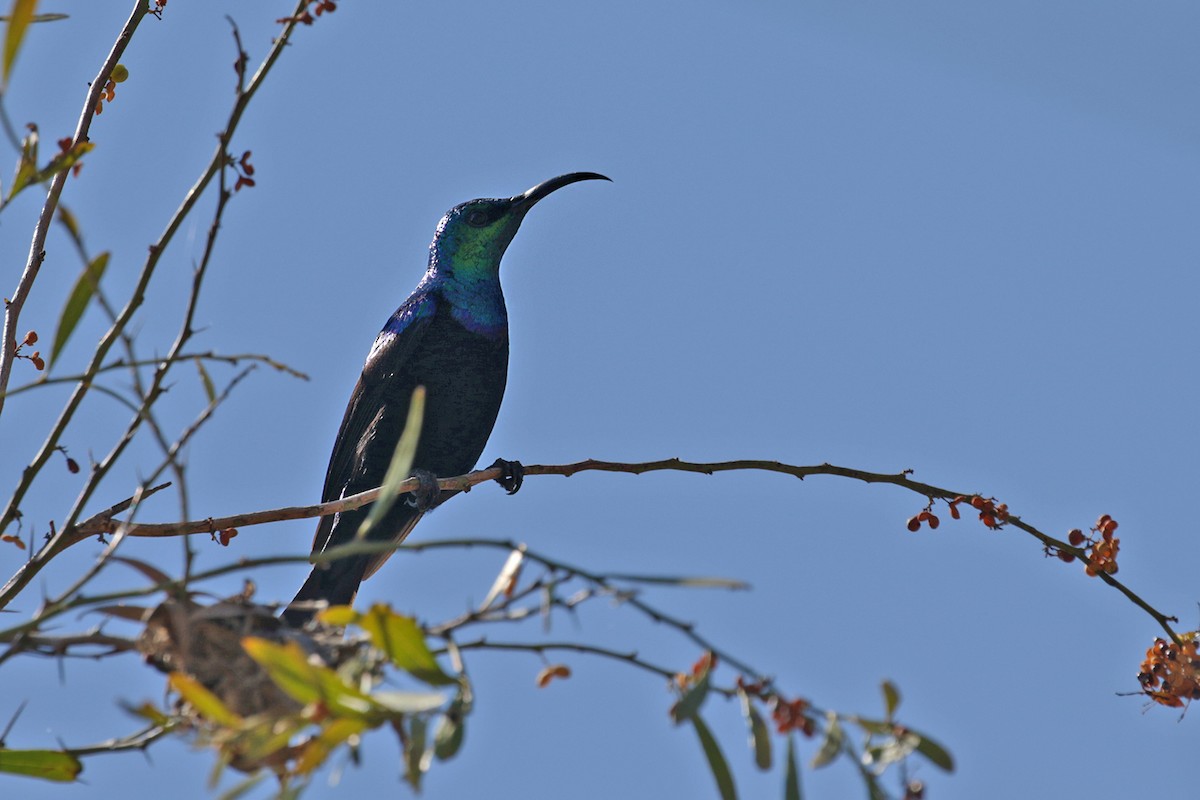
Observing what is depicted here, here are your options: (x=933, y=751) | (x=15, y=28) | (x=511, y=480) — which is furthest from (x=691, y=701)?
(x=511, y=480)

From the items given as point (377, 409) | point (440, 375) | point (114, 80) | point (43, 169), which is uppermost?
point (440, 375)

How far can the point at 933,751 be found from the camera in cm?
129

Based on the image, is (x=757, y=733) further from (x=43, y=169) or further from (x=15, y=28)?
(x=43, y=169)

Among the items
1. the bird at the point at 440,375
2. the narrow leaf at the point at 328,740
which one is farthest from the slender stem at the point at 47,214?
the bird at the point at 440,375

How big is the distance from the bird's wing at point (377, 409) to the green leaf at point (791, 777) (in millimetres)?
3007

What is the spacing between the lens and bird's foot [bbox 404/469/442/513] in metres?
3.93

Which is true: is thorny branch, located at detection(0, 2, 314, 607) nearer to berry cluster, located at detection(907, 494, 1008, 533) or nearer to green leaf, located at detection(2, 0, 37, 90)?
green leaf, located at detection(2, 0, 37, 90)

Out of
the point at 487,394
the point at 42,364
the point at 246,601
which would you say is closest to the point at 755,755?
the point at 246,601

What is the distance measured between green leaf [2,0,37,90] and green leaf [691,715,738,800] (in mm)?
855

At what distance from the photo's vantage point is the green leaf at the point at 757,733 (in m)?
1.34

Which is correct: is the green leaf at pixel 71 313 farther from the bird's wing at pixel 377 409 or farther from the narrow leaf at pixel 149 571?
the bird's wing at pixel 377 409

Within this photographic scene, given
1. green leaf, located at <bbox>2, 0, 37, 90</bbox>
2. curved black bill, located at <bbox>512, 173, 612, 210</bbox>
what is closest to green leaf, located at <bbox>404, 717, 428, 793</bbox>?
green leaf, located at <bbox>2, 0, 37, 90</bbox>

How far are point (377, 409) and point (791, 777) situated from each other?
3147 mm

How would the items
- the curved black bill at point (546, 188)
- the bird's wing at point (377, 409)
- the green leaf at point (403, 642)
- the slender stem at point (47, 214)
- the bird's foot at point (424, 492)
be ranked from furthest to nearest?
the curved black bill at point (546, 188)
the bird's wing at point (377, 409)
the bird's foot at point (424, 492)
the slender stem at point (47, 214)
the green leaf at point (403, 642)
